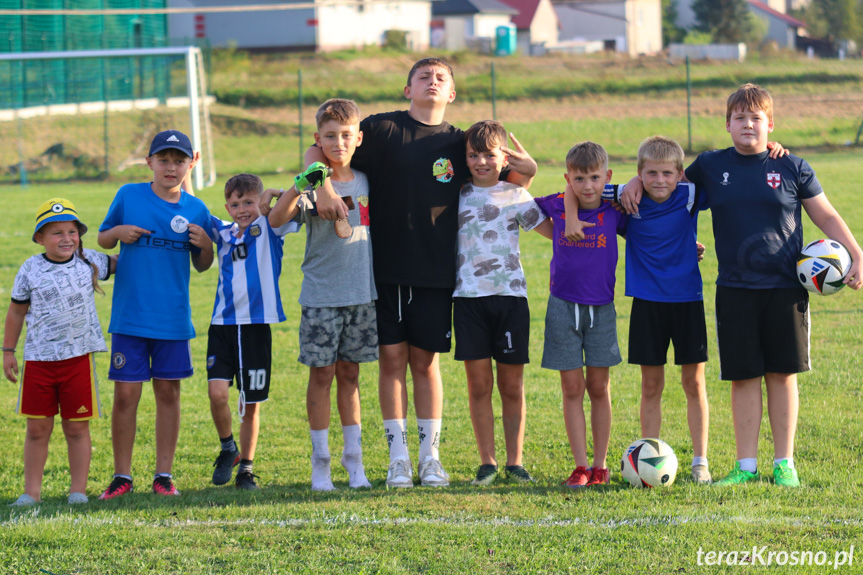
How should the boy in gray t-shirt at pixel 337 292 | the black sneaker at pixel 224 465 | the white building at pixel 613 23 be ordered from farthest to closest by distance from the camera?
the white building at pixel 613 23 < the black sneaker at pixel 224 465 < the boy in gray t-shirt at pixel 337 292

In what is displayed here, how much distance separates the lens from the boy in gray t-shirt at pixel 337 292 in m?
4.49

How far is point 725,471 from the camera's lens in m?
4.69

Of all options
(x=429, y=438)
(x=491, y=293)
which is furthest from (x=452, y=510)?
(x=491, y=293)

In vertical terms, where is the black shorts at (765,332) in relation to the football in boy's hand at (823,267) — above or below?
→ below

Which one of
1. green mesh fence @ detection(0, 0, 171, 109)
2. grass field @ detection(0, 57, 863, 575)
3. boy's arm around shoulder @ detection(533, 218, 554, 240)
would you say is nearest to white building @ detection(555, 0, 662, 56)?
green mesh fence @ detection(0, 0, 171, 109)

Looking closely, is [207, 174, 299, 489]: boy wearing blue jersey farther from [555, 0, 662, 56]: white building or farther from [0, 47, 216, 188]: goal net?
[555, 0, 662, 56]: white building

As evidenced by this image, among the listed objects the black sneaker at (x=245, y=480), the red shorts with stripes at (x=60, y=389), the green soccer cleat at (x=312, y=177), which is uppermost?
the green soccer cleat at (x=312, y=177)

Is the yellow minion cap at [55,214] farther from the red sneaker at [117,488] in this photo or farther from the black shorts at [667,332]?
the black shorts at [667,332]

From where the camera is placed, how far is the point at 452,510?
158 inches

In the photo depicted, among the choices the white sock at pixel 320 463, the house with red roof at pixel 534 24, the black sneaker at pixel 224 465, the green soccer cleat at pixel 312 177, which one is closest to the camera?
the green soccer cleat at pixel 312 177

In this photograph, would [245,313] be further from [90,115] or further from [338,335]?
[90,115]

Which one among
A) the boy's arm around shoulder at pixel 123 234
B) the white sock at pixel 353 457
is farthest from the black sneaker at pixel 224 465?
the boy's arm around shoulder at pixel 123 234

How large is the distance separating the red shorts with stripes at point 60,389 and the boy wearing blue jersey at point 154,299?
129 millimetres

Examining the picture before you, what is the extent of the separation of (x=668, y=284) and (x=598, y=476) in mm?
1001
